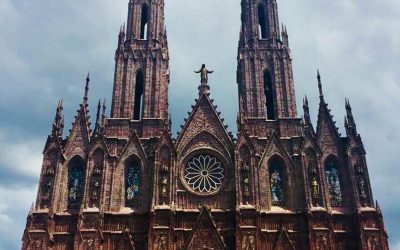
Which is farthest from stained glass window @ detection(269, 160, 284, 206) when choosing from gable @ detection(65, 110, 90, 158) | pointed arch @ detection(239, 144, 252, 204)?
gable @ detection(65, 110, 90, 158)

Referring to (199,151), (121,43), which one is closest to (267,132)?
(199,151)

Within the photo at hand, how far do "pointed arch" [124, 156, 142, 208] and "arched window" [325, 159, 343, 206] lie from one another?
12180 mm

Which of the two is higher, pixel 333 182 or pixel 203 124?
pixel 203 124

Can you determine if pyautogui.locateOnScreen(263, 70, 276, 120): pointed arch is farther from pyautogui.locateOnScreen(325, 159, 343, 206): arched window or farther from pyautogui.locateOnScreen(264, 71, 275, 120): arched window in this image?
pyautogui.locateOnScreen(325, 159, 343, 206): arched window

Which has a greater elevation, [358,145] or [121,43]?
[121,43]

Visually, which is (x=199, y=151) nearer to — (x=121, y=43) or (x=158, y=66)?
(x=158, y=66)

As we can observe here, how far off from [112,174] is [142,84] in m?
7.91

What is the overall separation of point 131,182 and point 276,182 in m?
9.41

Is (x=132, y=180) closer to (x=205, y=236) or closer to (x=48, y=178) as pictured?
(x=48, y=178)

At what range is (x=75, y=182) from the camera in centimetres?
3259

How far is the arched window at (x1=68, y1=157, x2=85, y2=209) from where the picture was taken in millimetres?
31802

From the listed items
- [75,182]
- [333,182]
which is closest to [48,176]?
[75,182]

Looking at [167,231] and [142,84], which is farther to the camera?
[142,84]

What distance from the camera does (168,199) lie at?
3105cm
